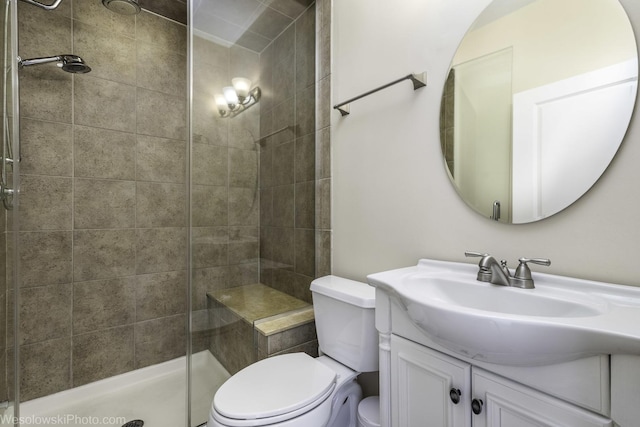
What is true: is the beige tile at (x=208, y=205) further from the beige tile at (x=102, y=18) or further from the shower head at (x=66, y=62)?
the beige tile at (x=102, y=18)

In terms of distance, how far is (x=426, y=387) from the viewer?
2.89ft

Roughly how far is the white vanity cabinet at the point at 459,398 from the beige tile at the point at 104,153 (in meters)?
2.01

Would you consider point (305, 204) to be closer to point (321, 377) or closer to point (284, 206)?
point (284, 206)

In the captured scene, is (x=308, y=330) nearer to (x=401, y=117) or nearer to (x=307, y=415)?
(x=307, y=415)

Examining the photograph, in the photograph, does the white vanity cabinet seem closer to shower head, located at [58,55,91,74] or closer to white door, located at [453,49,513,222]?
white door, located at [453,49,513,222]

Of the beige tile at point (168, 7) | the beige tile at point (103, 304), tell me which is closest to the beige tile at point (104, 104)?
the beige tile at point (168, 7)

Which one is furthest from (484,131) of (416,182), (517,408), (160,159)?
(160,159)

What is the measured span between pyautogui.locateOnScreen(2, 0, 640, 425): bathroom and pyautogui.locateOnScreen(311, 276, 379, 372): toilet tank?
0.92 ft

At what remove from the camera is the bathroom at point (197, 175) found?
132 cm

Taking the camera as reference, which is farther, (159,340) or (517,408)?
(159,340)

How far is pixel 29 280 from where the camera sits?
5.47 feet

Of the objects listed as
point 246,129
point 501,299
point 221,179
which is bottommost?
point 501,299

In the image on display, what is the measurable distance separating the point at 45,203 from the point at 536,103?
2502mm

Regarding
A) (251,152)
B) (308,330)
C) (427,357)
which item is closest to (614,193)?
(427,357)
